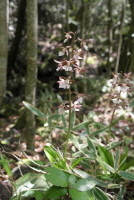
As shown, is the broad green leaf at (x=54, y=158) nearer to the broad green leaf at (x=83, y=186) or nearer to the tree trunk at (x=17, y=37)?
the broad green leaf at (x=83, y=186)

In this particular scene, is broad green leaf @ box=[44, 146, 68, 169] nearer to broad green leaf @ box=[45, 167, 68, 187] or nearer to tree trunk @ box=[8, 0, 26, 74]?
broad green leaf @ box=[45, 167, 68, 187]

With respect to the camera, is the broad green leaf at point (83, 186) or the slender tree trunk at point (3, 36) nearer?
the broad green leaf at point (83, 186)

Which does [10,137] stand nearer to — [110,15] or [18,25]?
[18,25]

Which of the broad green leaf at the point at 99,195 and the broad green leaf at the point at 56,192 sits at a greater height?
the broad green leaf at the point at 56,192

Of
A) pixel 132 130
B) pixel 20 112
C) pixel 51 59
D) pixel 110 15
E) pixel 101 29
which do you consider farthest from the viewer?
pixel 101 29

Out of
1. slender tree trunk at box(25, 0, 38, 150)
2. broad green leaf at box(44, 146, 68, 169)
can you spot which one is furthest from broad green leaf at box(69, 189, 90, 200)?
slender tree trunk at box(25, 0, 38, 150)

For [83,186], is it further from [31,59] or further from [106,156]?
[31,59]

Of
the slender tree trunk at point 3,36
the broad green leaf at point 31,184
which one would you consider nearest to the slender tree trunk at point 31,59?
the slender tree trunk at point 3,36

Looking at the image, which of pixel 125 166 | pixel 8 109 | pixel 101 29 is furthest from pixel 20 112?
pixel 101 29
